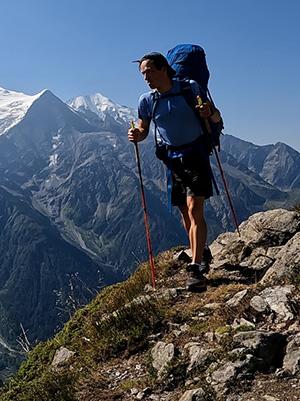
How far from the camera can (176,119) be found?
7.44 meters

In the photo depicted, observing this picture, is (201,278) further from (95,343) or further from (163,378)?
(163,378)

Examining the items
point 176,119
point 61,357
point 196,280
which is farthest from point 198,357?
point 176,119

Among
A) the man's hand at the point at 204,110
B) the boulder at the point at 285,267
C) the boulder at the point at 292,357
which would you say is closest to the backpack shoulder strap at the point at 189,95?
the man's hand at the point at 204,110

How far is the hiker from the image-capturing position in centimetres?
730

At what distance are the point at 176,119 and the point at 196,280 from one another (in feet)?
7.71

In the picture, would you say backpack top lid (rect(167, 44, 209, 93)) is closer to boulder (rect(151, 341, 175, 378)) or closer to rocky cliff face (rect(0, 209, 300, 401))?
rocky cliff face (rect(0, 209, 300, 401))

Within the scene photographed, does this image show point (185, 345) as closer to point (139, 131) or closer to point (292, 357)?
point (292, 357)

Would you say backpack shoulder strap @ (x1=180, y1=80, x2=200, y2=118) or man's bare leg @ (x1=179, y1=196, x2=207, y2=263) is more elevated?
backpack shoulder strap @ (x1=180, y1=80, x2=200, y2=118)

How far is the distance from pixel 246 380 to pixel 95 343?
7.10 feet

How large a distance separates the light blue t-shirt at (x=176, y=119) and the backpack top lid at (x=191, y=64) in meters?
0.93

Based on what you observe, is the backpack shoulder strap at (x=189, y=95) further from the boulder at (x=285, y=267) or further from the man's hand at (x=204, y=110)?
the boulder at (x=285, y=267)

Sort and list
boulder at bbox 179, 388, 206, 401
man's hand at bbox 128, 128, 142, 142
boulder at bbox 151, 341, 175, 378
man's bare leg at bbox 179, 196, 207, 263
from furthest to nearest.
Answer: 1. man's hand at bbox 128, 128, 142, 142
2. man's bare leg at bbox 179, 196, 207, 263
3. boulder at bbox 151, 341, 175, 378
4. boulder at bbox 179, 388, 206, 401

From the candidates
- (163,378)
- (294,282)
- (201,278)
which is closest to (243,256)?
(201,278)

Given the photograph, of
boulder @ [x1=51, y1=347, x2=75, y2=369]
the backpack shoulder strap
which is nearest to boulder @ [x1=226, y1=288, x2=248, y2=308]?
boulder @ [x1=51, y1=347, x2=75, y2=369]
